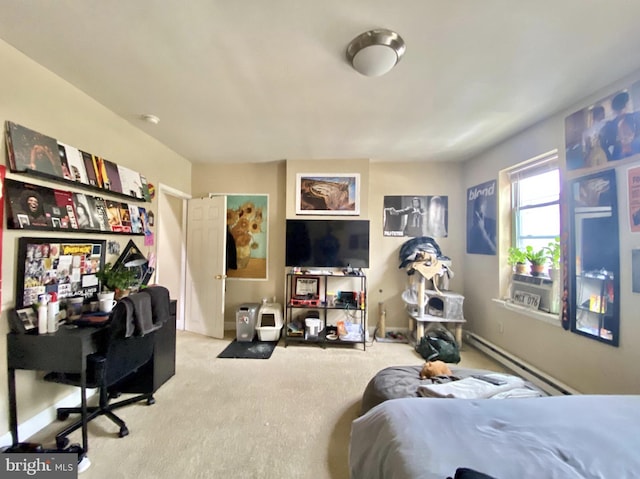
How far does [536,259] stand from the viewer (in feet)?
8.13

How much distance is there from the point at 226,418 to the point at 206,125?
2.62 metres

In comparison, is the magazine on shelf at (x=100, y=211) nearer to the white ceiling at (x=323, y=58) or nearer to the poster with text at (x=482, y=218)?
the white ceiling at (x=323, y=58)

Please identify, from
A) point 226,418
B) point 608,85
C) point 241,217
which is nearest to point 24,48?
point 241,217

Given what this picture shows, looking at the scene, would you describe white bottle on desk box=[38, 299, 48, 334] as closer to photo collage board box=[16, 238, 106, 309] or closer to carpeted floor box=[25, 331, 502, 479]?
photo collage board box=[16, 238, 106, 309]

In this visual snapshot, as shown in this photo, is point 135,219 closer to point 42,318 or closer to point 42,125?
point 42,125

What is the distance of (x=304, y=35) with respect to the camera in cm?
142

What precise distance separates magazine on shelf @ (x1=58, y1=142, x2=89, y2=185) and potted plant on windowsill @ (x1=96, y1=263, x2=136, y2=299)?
74 cm

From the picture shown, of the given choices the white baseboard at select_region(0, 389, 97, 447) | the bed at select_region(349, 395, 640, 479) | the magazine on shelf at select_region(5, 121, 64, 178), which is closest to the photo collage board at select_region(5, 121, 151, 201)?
the magazine on shelf at select_region(5, 121, 64, 178)

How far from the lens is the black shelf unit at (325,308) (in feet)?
10.7

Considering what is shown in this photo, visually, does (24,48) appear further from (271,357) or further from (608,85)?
(608,85)

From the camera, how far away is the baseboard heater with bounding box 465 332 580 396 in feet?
6.97

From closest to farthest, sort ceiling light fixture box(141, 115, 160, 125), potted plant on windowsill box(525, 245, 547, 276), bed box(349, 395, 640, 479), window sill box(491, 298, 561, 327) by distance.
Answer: bed box(349, 395, 640, 479)
window sill box(491, 298, 561, 327)
ceiling light fixture box(141, 115, 160, 125)
potted plant on windowsill box(525, 245, 547, 276)

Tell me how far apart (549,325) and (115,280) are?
3839mm


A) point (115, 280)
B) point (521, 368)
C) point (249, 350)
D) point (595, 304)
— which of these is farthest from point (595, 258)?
point (115, 280)
